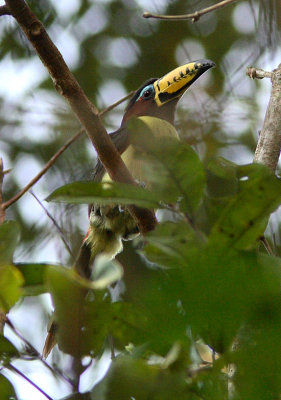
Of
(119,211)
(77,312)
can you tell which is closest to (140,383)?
(77,312)

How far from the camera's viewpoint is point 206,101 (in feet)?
9.87

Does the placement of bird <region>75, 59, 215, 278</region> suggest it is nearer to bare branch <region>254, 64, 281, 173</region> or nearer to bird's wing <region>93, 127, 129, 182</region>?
bird's wing <region>93, 127, 129, 182</region>

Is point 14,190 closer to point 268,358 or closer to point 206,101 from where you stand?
point 206,101

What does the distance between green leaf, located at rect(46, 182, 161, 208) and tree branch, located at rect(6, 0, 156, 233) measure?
0.54m

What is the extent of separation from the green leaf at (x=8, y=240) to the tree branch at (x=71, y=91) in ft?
1.81

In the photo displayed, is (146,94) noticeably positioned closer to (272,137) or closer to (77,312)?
(272,137)

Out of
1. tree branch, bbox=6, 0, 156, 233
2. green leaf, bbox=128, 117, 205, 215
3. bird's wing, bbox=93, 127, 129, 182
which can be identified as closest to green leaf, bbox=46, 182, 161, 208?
green leaf, bbox=128, 117, 205, 215

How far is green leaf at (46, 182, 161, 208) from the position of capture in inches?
34.9

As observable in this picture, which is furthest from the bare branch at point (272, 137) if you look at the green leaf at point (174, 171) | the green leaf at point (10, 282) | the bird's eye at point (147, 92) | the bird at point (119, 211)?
the bird's eye at point (147, 92)

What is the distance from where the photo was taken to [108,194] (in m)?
0.89

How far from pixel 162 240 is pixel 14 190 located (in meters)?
2.43

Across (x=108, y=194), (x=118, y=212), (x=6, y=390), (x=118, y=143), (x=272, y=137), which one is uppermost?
(x=108, y=194)

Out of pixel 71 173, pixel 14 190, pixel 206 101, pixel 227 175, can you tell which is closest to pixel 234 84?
pixel 206 101

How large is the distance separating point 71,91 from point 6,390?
2.65 ft
